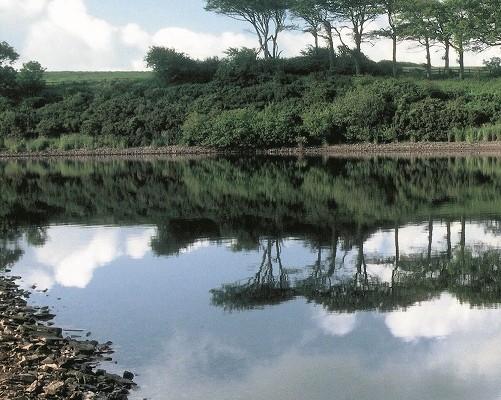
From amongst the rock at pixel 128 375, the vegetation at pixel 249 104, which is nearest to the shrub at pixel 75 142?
the vegetation at pixel 249 104

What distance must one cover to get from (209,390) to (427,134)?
5216 centimetres

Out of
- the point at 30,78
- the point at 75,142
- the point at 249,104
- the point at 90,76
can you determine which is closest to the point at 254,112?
the point at 249,104

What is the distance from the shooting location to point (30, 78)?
264ft

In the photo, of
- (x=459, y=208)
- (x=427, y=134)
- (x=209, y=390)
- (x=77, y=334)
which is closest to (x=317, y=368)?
(x=209, y=390)

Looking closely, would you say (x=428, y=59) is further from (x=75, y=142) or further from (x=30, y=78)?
(x=30, y=78)

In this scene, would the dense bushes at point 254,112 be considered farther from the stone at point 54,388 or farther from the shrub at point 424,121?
the stone at point 54,388

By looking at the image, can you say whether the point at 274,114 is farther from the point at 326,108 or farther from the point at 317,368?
the point at 317,368

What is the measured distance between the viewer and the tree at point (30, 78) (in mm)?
80250

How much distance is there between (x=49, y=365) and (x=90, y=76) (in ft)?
282

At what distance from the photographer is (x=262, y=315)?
42.6 ft

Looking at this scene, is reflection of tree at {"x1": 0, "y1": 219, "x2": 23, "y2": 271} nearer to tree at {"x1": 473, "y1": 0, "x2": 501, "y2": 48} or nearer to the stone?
the stone

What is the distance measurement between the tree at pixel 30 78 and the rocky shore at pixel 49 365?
2818 inches

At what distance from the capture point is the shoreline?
185 ft

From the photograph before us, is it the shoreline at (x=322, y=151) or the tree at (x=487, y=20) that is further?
the tree at (x=487, y=20)
